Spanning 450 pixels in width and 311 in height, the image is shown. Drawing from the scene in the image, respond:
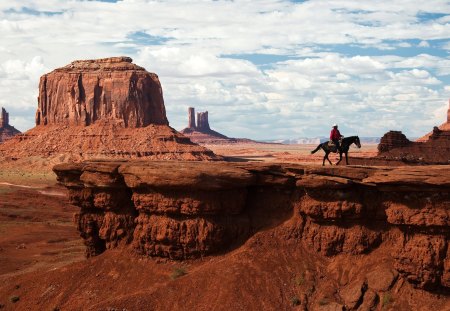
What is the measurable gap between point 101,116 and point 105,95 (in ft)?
13.2

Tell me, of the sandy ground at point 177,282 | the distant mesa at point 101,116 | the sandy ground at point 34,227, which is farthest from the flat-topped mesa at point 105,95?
the sandy ground at point 177,282

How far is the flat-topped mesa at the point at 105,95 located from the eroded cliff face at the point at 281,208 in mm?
100828

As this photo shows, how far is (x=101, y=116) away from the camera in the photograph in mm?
128625

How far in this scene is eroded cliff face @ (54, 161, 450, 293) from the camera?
20.6 metres

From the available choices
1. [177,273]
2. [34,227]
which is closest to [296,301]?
[177,273]

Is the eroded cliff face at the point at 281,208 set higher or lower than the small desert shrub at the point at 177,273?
higher

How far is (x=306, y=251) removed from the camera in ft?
78.3

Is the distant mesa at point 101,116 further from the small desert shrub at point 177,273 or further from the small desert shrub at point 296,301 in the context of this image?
the small desert shrub at point 296,301

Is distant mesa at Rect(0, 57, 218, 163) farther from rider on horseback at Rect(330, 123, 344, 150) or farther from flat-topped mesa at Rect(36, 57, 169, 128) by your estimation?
rider on horseback at Rect(330, 123, 344, 150)

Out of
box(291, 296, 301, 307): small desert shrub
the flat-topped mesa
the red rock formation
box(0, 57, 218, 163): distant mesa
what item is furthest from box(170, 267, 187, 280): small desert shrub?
the flat-topped mesa

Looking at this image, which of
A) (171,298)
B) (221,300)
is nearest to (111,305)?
(171,298)

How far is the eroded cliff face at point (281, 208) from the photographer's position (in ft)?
67.5

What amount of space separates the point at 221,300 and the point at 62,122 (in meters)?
115

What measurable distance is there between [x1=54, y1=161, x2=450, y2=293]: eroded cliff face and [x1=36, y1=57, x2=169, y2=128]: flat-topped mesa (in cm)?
10083
